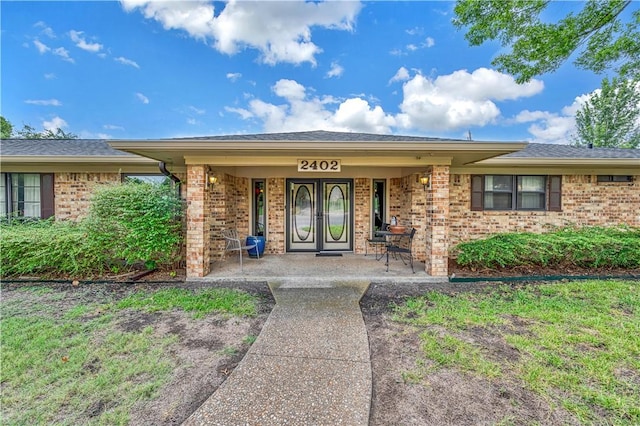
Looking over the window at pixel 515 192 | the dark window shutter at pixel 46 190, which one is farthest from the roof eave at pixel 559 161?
the dark window shutter at pixel 46 190

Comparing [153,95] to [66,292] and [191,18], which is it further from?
[66,292]

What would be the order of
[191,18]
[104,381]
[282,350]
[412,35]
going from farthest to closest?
[412,35], [191,18], [282,350], [104,381]

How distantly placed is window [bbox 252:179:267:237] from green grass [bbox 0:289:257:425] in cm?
372

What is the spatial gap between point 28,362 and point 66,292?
2.67 meters

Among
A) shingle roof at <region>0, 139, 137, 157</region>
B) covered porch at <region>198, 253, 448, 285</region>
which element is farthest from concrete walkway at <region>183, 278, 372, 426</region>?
shingle roof at <region>0, 139, 137, 157</region>

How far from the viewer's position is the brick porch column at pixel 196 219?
17.3ft

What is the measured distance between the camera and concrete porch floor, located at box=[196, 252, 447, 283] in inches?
215

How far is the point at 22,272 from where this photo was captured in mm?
5512

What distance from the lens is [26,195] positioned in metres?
6.75

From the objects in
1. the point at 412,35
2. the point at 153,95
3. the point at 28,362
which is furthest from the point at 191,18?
the point at 28,362

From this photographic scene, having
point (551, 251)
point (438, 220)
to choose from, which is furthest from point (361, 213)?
point (551, 251)

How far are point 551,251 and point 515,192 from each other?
5.75 feet

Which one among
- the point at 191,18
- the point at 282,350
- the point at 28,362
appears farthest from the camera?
the point at 191,18

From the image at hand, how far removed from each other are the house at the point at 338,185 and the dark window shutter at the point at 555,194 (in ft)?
0.08
